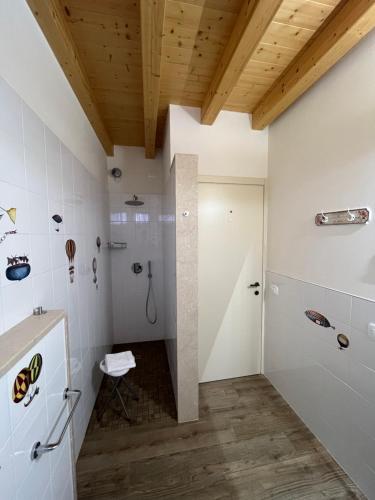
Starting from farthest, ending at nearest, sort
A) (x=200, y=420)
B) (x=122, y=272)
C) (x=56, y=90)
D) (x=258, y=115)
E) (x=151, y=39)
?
(x=122, y=272), (x=258, y=115), (x=200, y=420), (x=56, y=90), (x=151, y=39)

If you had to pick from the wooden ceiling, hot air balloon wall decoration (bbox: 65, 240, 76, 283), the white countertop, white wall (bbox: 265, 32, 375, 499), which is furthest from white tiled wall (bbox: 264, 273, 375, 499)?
hot air balloon wall decoration (bbox: 65, 240, 76, 283)

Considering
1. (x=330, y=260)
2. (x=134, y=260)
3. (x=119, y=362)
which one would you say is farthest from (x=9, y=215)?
(x=134, y=260)

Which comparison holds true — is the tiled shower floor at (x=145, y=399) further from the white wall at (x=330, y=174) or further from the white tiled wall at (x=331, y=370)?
the white wall at (x=330, y=174)

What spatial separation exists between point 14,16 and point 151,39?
24.2 inches

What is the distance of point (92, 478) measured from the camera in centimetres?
137

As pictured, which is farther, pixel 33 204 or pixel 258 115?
pixel 258 115

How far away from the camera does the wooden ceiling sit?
3.73 feet

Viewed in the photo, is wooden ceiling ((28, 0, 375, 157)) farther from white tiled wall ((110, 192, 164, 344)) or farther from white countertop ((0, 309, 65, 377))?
white countertop ((0, 309, 65, 377))

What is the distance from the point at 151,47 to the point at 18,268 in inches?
53.9

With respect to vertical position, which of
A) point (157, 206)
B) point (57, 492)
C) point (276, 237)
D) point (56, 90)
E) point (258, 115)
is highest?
point (258, 115)

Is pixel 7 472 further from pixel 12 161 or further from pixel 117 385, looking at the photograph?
pixel 117 385

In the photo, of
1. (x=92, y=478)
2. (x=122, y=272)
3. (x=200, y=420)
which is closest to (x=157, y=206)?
(x=122, y=272)

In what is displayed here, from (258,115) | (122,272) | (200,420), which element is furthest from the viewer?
(122,272)

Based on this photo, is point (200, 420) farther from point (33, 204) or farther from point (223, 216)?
point (33, 204)
